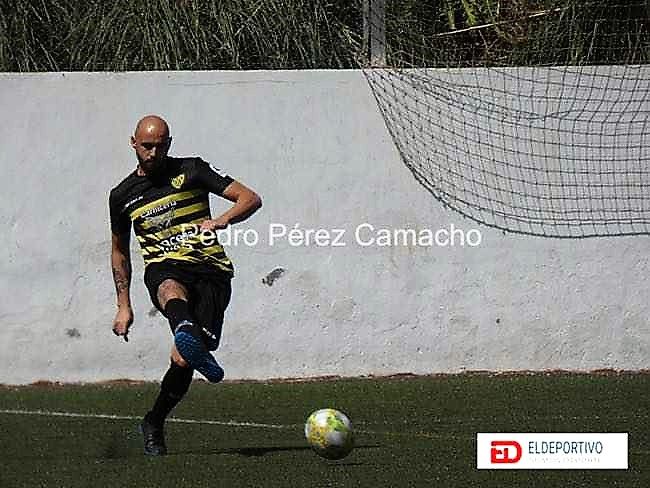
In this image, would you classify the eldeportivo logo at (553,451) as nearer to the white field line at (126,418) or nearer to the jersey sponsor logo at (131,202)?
the white field line at (126,418)

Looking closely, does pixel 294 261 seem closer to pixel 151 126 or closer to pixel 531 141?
pixel 531 141

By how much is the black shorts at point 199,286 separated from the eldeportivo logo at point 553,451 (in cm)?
170

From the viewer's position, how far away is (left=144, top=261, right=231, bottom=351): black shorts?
835 centimetres

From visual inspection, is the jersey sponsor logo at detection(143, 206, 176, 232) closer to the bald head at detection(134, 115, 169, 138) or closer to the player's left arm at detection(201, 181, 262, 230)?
the player's left arm at detection(201, 181, 262, 230)

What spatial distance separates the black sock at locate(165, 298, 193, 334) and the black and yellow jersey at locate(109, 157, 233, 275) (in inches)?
14.0

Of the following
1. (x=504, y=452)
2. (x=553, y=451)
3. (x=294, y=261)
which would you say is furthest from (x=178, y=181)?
(x=294, y=261)

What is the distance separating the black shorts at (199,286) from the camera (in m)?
8.35

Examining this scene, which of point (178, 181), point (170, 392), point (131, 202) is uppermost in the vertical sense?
point (178, 181)

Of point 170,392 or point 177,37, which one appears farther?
point 177,37

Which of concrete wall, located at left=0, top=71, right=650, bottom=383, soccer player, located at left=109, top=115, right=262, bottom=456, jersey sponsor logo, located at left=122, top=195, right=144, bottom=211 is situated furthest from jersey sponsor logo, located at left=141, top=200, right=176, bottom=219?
concrete wall, located at left=0, top=71, right=650, bottom=383

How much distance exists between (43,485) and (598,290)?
20.0ft

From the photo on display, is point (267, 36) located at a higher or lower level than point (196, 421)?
higher

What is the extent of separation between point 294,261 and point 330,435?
4.50 m

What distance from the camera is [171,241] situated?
8.50 metres
